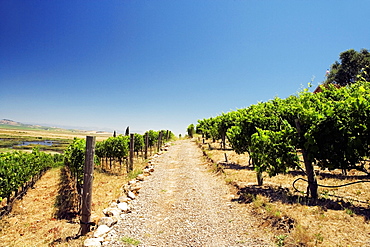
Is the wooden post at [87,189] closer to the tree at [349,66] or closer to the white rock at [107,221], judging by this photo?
the white rock at [107,221]

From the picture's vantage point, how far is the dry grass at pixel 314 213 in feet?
14.5

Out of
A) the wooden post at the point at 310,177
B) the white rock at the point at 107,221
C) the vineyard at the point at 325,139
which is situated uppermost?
the vineyard at the point at 325,139

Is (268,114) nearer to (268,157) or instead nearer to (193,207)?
(268,157)

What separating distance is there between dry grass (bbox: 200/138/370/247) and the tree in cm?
3889

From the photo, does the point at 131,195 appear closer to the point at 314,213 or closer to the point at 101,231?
the point at 101,231

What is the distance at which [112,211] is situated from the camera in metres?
6.84

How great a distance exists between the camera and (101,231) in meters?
5.67

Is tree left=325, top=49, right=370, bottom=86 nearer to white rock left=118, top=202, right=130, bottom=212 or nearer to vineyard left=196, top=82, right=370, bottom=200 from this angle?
vineyard left=196, top=82, right=370, bottom=200

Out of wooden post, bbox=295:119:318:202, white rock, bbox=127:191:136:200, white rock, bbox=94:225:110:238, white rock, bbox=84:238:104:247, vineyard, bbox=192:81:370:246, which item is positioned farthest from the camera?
white rock, bbox=127:191:136:200

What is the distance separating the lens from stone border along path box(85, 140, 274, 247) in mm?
5152

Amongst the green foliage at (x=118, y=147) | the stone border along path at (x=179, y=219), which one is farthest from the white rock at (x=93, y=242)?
the green foliage at (x=118, y=147)

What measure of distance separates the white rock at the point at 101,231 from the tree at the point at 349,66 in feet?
147

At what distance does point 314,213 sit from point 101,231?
594cm

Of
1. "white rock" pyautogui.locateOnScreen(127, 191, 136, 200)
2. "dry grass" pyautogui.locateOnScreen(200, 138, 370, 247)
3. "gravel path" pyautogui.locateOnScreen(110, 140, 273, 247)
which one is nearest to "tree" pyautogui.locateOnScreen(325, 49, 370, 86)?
"dry grass" pyautogui.locateOnScreen(200, 138, 370, 247)
